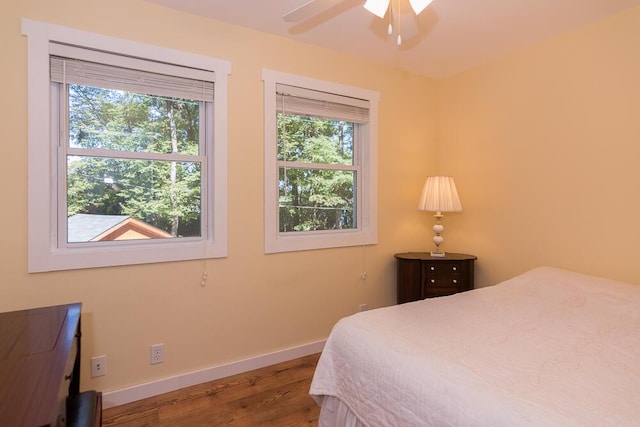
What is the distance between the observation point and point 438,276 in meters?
2.71

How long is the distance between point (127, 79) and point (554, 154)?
115 inches

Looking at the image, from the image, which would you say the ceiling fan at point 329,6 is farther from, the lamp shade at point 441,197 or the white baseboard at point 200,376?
the white baseboard at point 200,376

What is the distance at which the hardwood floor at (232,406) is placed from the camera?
1815mm

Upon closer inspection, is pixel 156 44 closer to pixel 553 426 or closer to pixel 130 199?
pixel 130 199

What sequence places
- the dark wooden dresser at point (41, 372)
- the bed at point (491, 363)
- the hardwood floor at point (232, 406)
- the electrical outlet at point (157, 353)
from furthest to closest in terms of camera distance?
1. the electrical outlet at point (157, 353)
2. the hardwood floor at point (232, 406)
3. the bed at point (491, 363)
4. the dark wooden dresser at point (41, 372)

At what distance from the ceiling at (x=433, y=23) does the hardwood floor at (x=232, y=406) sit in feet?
7.58

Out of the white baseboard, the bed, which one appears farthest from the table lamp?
the white baseboard

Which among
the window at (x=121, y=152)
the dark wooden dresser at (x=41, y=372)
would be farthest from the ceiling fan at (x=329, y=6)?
the dark wooden dresser at (x=41, y=372)

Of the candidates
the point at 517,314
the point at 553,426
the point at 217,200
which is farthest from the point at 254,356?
the point at 553,426

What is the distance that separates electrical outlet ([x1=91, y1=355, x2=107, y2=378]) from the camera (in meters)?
1.88

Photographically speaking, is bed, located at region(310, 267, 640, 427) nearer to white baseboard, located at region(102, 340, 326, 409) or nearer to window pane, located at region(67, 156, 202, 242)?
white baseboard, located at region(102, 340, 326, 409)

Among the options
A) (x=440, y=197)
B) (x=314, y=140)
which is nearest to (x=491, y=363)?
(x=440, y=197)

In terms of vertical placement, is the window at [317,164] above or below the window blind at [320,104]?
below

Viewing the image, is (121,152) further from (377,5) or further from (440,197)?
(440,197)
